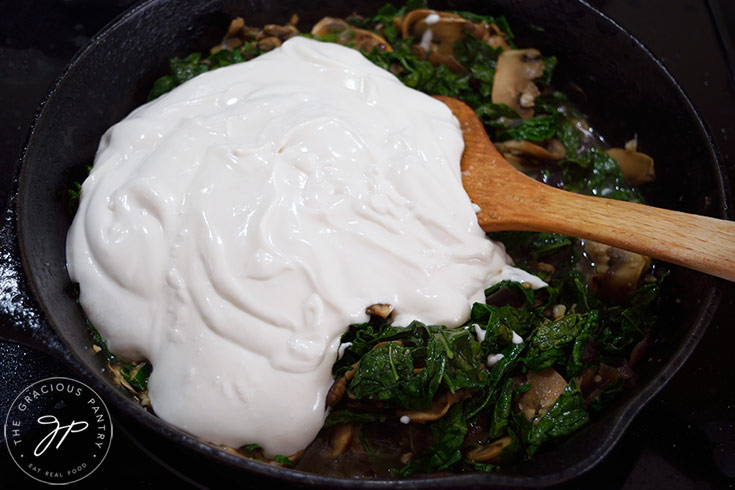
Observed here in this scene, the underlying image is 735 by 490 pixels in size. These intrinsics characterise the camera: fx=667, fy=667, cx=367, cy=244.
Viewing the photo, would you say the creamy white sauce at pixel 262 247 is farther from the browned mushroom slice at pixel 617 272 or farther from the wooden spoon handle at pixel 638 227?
the browned mushroom slice at pixel 617 272

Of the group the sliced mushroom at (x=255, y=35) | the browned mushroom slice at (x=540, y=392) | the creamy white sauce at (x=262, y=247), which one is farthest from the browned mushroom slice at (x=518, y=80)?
the browned mushroom slice at (x=540, y=392)

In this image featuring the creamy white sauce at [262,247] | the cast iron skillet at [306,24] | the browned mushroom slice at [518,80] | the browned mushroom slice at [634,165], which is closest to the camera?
the cast iron skillet at [306,24]

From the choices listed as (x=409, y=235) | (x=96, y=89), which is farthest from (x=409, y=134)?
(x=96, y=89)

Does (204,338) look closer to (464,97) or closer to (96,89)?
(96,89)

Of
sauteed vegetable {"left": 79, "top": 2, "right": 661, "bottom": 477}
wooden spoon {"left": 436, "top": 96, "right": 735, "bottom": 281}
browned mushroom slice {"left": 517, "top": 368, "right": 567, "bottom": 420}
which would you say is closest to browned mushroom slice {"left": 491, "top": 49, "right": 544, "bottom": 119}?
sauteed vegetable {"left": 79, "top": 2, "right": 661, "bottom": 477}

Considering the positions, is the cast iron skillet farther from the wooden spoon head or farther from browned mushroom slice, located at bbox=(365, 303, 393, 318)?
the wooden spoon head
